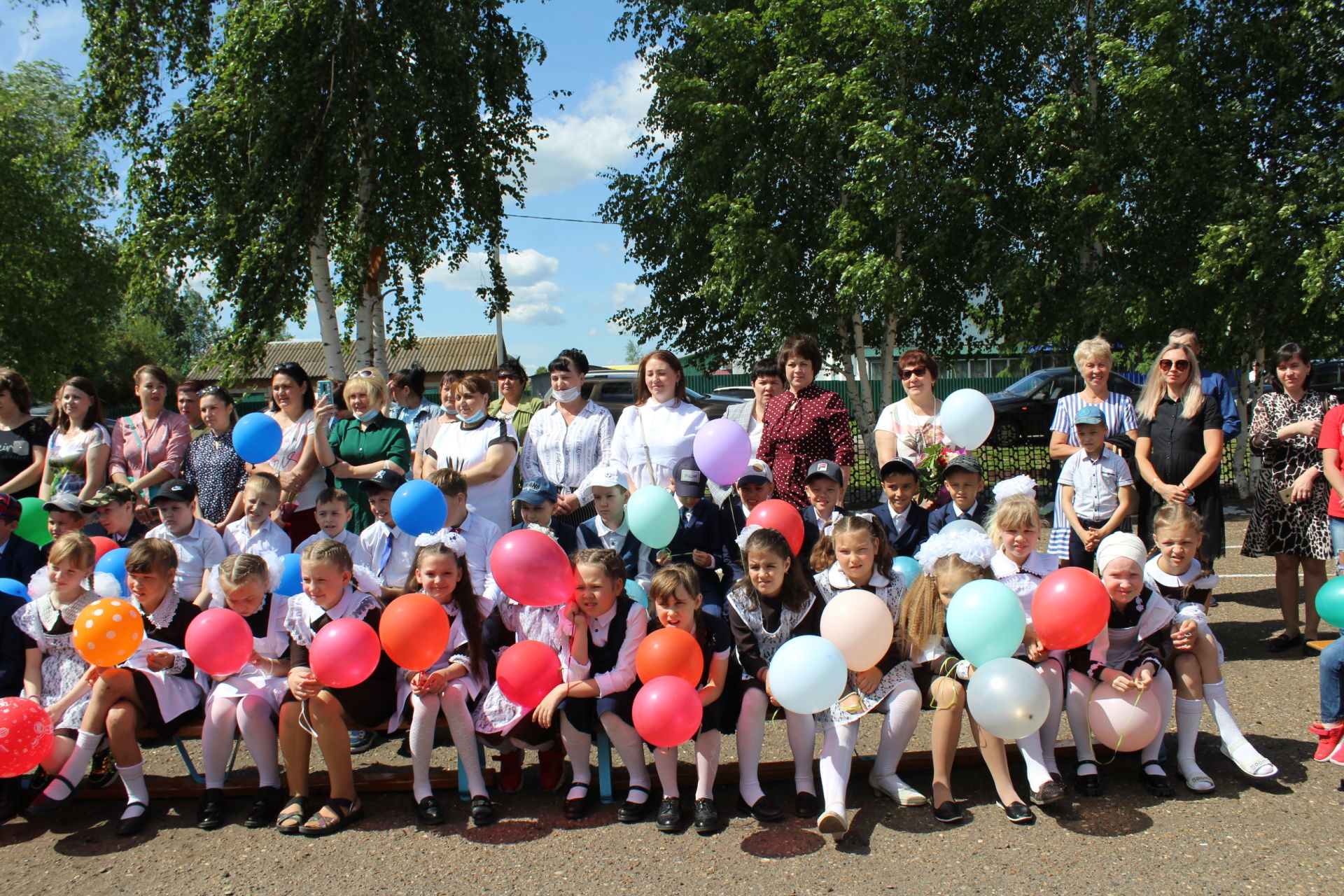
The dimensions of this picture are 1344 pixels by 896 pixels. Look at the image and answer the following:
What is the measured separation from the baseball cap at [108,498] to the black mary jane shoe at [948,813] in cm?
430

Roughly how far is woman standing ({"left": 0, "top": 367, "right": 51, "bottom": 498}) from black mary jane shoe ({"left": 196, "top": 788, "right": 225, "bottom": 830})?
3.11 meters

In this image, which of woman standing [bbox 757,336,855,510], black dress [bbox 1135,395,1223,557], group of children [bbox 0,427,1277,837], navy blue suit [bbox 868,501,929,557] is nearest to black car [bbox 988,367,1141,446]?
black dress [bbox 1135,395,1223,557]

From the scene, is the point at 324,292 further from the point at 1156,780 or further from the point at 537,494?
the point at 1156,780

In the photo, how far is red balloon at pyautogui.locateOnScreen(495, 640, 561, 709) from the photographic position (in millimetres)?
3186

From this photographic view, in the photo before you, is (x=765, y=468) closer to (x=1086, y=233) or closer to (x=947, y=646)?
(x=947, y=646)

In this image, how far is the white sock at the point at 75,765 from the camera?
3307 mm

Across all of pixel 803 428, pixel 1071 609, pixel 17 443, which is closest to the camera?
pixel 1071 609

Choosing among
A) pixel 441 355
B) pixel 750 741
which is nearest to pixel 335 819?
pixel 750 741

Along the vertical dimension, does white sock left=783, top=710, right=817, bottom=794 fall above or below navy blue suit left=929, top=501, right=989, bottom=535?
below

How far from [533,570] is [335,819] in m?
1.18

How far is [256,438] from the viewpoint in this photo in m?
4.86

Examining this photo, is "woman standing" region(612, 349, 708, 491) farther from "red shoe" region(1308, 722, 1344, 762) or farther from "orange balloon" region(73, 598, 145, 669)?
"red shoe" region(1308, 722, 1344, 762)

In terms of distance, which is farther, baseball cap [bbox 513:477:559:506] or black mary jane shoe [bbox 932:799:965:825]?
baseball cap [bbox 513:477:559:506]

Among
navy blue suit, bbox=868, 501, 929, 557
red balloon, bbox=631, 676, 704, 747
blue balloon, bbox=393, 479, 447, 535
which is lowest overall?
red balloon, bbox=631, 676, 704, 747
